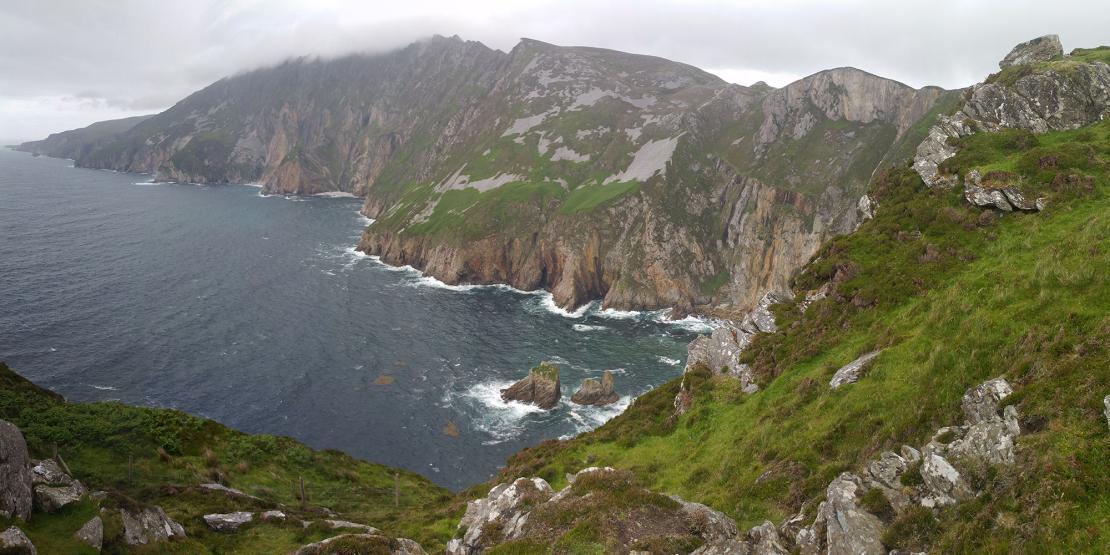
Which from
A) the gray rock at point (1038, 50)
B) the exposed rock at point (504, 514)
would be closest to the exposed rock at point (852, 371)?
the exposed rock at point (504, 514)

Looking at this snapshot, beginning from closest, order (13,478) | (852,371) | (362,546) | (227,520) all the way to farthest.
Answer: (13,478), (362,546), (852,371), (227,520)

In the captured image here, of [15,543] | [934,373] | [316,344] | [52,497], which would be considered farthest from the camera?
[316,344]

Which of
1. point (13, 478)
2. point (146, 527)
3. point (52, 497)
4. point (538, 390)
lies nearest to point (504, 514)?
point (146, 527)

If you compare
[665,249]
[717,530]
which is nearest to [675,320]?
[665,249]

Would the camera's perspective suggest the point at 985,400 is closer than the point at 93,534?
Yes

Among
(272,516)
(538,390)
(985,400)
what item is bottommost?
(538,390)

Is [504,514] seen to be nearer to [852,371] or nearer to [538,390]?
[852,371]

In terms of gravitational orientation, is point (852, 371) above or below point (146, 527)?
above
